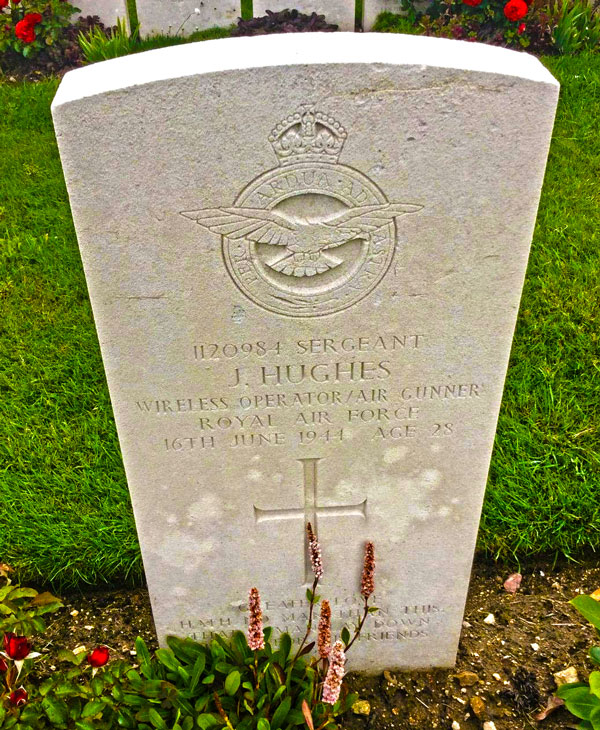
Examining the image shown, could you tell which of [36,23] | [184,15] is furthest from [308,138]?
[36,23]

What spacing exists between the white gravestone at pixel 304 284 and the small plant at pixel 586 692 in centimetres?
39

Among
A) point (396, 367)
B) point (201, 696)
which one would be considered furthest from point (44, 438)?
point (396, 367)

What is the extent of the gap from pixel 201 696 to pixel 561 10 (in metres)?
6.17

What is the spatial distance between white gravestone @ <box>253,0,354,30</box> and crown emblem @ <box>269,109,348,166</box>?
17.9 ft

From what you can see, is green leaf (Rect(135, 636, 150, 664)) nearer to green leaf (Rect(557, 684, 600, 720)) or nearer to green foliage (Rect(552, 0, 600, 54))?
green leaf (Rect(557, 684, 600, 720))

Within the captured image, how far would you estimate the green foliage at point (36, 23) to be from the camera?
6.34 metres

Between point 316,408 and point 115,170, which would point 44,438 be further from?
point 115,170

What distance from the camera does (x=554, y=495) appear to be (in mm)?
3021

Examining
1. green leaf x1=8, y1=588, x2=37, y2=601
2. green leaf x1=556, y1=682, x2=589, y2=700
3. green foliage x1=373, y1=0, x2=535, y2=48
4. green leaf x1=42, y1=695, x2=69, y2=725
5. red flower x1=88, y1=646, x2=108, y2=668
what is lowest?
green leaf x1=556, y1=682, x2=589, y2=700

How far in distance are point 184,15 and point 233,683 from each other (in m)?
5.87

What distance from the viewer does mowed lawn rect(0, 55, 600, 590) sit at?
2924 millimetres

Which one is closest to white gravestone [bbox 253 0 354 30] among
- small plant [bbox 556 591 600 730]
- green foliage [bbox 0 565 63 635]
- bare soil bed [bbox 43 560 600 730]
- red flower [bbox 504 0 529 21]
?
red flower [bbox 504 0 529 21]

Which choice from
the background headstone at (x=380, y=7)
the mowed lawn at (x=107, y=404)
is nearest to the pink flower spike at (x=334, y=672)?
the mowed lawn at (x=107, y=404)

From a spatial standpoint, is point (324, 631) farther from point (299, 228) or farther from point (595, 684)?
point (299, 228)
